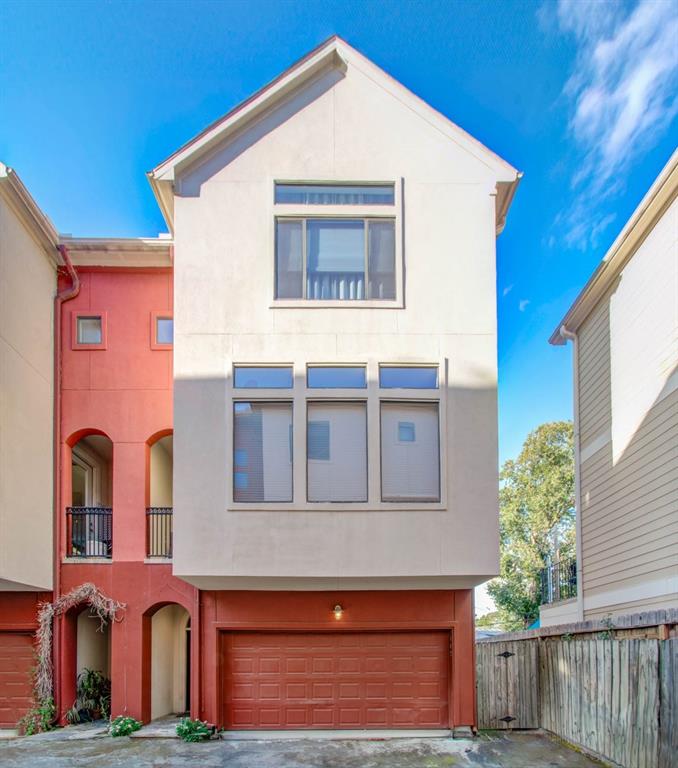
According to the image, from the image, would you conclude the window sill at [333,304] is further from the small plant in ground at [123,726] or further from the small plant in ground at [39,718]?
the small plant in ground at [39,718]

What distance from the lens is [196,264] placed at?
337 inches

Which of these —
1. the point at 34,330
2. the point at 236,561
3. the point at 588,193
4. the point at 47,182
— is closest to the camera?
the point at 236,561

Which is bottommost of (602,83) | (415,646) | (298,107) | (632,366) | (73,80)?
(415,646)

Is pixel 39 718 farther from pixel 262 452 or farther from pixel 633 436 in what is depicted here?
pixel 633 436

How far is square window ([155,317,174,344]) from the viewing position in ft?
33.6

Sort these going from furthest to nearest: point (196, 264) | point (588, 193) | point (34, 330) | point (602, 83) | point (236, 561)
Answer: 1. point (588, 193)
2. point (602, 83)
3. point (34, 330)
4. point (196, 264)
5. point (236, 561)

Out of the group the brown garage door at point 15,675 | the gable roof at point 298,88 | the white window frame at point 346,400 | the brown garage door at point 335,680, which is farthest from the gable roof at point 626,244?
the brown garage door at point 15,675

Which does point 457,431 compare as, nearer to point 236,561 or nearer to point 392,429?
point 392,429

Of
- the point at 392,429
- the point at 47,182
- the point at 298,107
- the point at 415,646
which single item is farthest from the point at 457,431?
the point at 47,182

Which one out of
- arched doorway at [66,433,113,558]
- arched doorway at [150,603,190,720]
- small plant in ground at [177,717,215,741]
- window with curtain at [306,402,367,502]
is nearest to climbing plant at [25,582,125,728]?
arched doorway at [66,433,113,558]

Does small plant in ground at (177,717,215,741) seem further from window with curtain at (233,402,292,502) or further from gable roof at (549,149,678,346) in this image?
gable roof at (549,149,678,346)

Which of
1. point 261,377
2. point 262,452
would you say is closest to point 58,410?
point 261,377

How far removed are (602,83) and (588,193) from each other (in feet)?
14.6

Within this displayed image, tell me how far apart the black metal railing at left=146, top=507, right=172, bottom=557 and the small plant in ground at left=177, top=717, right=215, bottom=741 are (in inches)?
93.8
